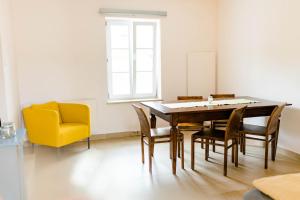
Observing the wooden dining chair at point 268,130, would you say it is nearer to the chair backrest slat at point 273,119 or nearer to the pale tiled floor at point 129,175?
the chair backrest slat at point 273,119

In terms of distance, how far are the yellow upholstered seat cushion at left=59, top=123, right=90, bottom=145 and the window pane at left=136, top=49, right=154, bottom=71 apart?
1.47m

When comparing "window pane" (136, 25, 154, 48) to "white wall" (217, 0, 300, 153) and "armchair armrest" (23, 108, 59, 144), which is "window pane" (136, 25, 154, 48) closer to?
"white wall" (217, 0, 300, 153)

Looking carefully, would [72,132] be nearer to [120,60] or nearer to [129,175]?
[129,175]

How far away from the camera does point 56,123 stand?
11.8 feet

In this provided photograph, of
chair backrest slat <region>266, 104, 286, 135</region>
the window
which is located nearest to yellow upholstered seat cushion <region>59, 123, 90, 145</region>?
the window

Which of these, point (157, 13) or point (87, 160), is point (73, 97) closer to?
point (87, 160)

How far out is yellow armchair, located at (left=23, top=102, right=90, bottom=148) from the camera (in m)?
3.62

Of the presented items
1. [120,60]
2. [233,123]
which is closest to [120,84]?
[120,60]

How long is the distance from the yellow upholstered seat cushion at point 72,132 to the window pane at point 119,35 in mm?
1507

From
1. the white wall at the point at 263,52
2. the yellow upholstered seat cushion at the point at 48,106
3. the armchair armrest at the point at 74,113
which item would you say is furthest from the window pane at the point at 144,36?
the yellow upholstered seat cushion at the point at 48,106

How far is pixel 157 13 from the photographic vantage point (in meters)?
4.61

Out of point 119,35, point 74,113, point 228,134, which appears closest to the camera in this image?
point 228,134

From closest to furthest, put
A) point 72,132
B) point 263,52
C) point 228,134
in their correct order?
point 228,134 < point 72,132 < point 263,52

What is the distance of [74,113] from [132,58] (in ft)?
4.55
